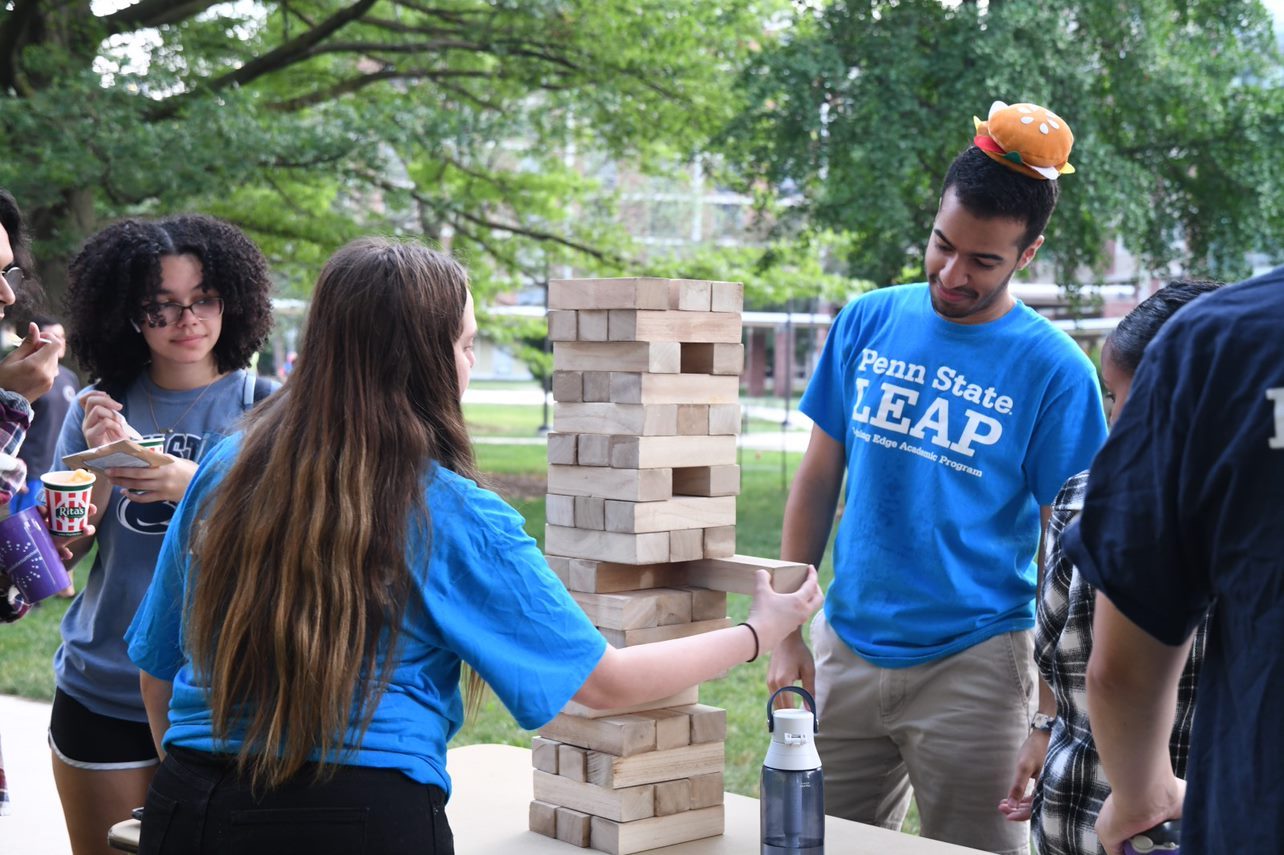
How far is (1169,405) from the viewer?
1.19 metres

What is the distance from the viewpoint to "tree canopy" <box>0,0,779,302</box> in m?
9.11

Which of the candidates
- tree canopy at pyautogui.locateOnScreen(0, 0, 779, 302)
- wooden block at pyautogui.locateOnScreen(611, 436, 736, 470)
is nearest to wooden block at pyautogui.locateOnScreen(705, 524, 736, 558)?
wooden block at pyautogui.locateOnScreen(611, 436, 736, 470)

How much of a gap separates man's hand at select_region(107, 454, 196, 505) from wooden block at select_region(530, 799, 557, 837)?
0.89 meters

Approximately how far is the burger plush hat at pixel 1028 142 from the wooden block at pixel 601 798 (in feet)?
4.46

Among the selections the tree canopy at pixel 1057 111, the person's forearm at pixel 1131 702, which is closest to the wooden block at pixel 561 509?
the person's forearm at pixel 1131 702

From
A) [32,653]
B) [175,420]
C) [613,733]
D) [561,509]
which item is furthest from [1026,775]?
[32,653]

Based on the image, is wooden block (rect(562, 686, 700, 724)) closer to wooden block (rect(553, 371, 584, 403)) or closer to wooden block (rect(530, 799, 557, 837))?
wooden block (rect(530, 799, 557, 837))

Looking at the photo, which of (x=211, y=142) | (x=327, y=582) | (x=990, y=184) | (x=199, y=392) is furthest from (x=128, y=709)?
(x=211, y=142)

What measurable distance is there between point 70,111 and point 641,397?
795 centimetres

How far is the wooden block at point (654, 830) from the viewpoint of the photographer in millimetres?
2285

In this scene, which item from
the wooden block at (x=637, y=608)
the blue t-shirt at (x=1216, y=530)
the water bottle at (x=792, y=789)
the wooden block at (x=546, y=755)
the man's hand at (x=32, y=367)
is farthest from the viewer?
the man's hand at (x=32, y=367)

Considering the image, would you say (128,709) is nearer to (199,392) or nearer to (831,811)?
(199,392)

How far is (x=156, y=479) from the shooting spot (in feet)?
8.09

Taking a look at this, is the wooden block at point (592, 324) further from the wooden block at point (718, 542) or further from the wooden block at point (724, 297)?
the wooden block at point (718, 542)
